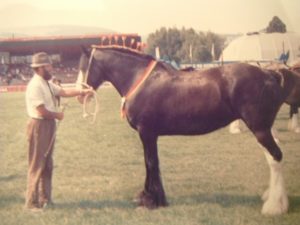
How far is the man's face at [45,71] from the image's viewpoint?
13.1 ft

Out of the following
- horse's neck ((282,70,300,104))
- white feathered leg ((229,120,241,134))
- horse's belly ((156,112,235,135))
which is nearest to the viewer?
horse's belly ((156,112,235,135))

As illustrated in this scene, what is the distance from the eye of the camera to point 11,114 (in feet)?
13.7

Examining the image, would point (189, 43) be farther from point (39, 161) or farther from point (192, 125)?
point (39, 161)

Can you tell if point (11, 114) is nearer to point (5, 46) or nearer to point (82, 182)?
point (5, 46)

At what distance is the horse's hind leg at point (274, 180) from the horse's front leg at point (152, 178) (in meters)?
0.87

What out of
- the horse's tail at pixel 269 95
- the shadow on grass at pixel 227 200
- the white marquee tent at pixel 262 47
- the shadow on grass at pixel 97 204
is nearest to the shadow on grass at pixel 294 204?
the shadow on grass at pixel 227 200

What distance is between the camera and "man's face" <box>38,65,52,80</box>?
13.1 ft

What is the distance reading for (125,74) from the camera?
4.19m

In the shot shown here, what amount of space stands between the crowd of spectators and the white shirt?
0.14 meters

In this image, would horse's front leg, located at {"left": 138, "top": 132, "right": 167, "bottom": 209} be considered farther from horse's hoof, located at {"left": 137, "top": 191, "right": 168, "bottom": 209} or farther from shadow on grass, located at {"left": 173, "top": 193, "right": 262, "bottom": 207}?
shadow on grass, located at {"left": 173, "top": 193, "right": 262, "bottom": 207}

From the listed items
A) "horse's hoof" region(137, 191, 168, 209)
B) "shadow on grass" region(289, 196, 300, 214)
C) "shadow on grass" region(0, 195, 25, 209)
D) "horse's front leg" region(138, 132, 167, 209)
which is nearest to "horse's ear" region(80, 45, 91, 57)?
"horse's front leg" region(138, 132, 167, 209)

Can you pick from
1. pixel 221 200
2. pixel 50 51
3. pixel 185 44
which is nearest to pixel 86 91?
pixel 50 51

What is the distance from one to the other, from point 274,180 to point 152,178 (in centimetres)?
104

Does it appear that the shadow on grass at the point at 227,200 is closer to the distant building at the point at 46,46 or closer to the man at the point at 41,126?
the man at the point at 41,126
